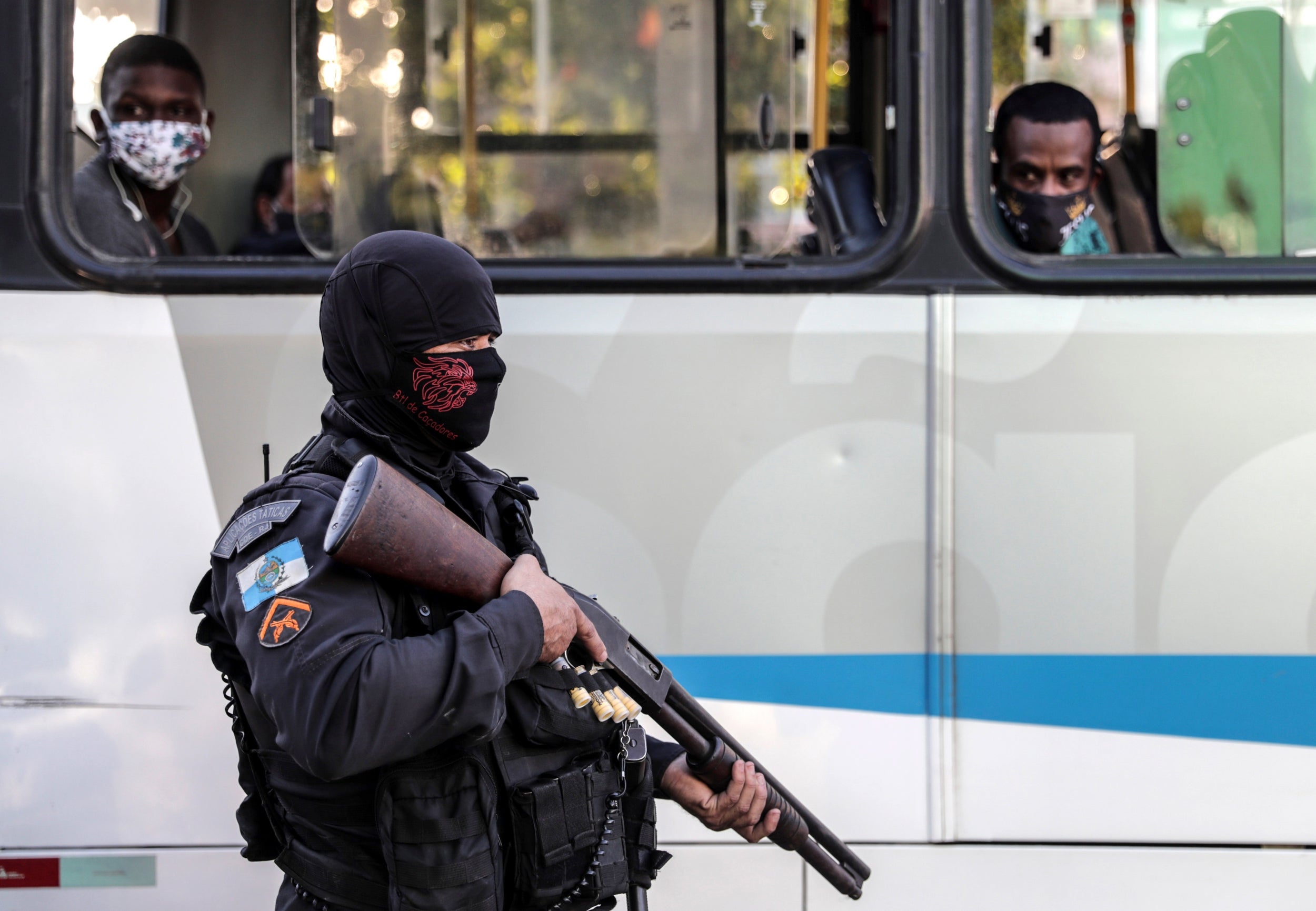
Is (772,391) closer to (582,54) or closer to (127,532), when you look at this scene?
(582,54)

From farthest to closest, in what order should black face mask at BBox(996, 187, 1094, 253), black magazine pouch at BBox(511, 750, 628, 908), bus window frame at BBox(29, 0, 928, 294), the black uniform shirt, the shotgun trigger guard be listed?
black face mask at BBox(996, 187, 1094, 253) < bus window frame at BBox(29, 0, 928, 294) < the shotgun trigger guard < black magazine pouch at BBox(511, 750, 628, 908) < the black uniform shirt

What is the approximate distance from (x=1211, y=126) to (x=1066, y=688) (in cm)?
117

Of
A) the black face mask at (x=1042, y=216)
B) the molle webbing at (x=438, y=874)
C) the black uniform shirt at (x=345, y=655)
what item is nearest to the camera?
the black uniform shirt at (x=345, y=655)

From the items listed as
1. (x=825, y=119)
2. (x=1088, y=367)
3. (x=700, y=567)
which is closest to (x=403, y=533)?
(x=700, y=567)

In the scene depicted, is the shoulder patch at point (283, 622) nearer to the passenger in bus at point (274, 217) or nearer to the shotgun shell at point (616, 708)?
the shotgun shell at point (616, 708)

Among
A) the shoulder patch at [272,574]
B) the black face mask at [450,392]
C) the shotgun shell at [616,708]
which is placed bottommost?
the shotgun shell at [616,708]

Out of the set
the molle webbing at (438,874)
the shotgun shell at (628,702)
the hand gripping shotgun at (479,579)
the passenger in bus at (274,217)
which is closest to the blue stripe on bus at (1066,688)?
the hand gripping shotgun at (479,579)

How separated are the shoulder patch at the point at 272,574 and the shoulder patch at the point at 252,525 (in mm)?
27

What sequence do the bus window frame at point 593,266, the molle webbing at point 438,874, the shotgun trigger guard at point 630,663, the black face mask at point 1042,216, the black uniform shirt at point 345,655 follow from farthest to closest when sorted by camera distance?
1. the black face mask at point 1042,216
2. the bus window frame at point 593,266
3. the shotgun trigger guard at point 630,663
4. the molle webbing at point 438,874
5. the black uniform shirt at point 345,655

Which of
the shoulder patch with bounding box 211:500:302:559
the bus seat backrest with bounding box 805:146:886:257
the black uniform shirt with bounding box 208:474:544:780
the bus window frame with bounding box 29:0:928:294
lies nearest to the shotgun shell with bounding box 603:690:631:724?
the black uniform shirt with bounding box 208:474:544:780

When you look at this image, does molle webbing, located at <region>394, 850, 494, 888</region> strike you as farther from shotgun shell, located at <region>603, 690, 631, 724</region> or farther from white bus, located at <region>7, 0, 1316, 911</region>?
white bus, located at <region>7, 0, 1316, 911</region>

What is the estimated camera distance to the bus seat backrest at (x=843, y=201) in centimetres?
237

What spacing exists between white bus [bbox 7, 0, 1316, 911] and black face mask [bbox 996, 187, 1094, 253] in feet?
0.30

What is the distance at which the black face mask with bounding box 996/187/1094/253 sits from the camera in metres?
2.36
